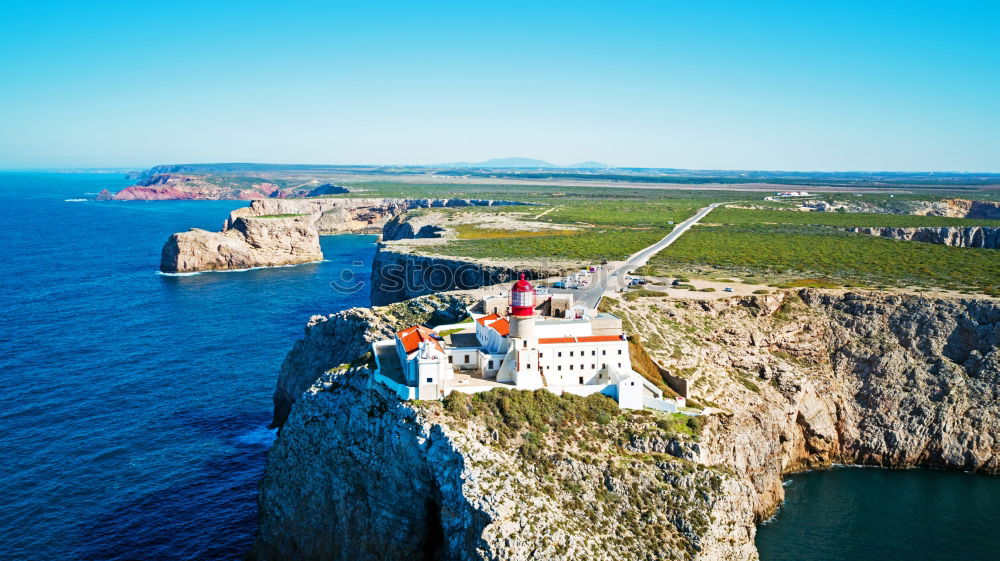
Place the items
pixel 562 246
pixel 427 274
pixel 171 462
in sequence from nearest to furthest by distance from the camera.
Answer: pixel 171 462 < pixel 427 274 < pixel 562 246

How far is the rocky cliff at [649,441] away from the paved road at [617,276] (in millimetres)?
4941

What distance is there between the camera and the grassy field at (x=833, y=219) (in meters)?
138

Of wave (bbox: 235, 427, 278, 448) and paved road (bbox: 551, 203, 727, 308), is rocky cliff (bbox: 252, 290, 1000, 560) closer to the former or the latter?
paved road (bbox: 551, 203, 727, 308)

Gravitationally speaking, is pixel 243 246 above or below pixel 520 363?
below

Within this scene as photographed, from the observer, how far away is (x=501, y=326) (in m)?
46.5

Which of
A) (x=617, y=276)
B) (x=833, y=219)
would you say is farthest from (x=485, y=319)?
(x=833, y=219)

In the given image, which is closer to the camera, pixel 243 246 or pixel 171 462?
pixel 171 462

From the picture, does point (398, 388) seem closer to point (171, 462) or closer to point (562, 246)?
point (171, 462)

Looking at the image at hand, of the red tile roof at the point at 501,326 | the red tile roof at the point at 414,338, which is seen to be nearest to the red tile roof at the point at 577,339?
the red tile roof at the point at 501,326

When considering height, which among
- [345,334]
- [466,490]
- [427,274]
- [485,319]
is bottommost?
[466,490]

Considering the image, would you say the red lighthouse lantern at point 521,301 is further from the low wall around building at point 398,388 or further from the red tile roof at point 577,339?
the low wall around building at point 398,388

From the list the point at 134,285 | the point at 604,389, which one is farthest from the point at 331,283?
the point at 604,389

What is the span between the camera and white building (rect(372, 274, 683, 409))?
138 ft

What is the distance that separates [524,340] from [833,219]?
129 m
